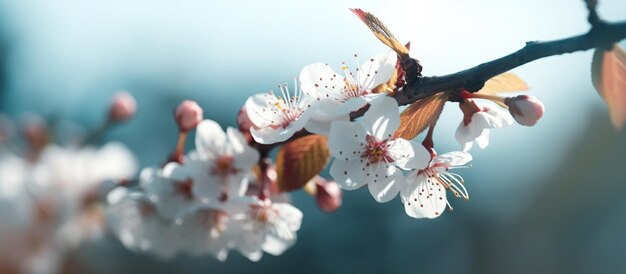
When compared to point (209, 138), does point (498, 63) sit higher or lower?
higher

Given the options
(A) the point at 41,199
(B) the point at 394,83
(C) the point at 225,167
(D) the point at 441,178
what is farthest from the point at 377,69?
(A) the point at 41,199

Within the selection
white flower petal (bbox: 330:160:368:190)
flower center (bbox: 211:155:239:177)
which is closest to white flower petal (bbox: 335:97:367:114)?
white flower petal (bbox: 330:160:368:190)

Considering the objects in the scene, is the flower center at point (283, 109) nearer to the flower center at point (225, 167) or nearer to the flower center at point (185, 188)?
the flower center at point (225, 167)

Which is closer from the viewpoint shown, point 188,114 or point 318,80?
point 318,80

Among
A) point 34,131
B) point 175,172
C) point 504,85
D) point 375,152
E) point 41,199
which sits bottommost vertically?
point 41,199

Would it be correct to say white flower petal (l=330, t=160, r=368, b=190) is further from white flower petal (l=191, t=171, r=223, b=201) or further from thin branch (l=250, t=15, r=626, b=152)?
white flower petal (l=191, t=171, r=223, b=201)

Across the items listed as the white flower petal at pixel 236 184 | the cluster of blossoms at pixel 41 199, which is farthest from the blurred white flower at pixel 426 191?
the cluster of blossoms at pixel 41 199

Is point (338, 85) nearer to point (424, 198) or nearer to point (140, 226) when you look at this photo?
point (424, 198)
